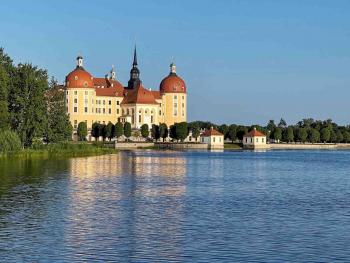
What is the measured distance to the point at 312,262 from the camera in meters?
19.6

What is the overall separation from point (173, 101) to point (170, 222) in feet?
536

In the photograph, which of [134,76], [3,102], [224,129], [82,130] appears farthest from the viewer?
[134,76]

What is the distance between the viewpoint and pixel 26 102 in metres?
80.8

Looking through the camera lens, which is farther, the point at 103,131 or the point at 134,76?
the point at 134,76

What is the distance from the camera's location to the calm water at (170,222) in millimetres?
20641

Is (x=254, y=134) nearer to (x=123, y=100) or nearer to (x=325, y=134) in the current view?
(x=325, y=134)

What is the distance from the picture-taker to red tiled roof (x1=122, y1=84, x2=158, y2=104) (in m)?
181

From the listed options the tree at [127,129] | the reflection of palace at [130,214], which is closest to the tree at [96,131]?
the tree at [127,129]

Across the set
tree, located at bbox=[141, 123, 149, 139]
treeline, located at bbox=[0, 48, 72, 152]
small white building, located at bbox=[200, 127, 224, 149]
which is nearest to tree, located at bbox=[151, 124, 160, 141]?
tree, located at bbox=[141, 123, 149, 139]

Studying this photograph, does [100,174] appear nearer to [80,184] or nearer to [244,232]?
[80,184]

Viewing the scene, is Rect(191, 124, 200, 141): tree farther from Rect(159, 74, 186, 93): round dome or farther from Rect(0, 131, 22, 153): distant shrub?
Rect(0, 131, 22, 153): distant shrub

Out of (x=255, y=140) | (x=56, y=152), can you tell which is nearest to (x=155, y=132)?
(x=255, y=140)

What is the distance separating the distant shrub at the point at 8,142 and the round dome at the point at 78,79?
104m

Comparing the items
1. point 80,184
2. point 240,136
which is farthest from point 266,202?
point 240,136
